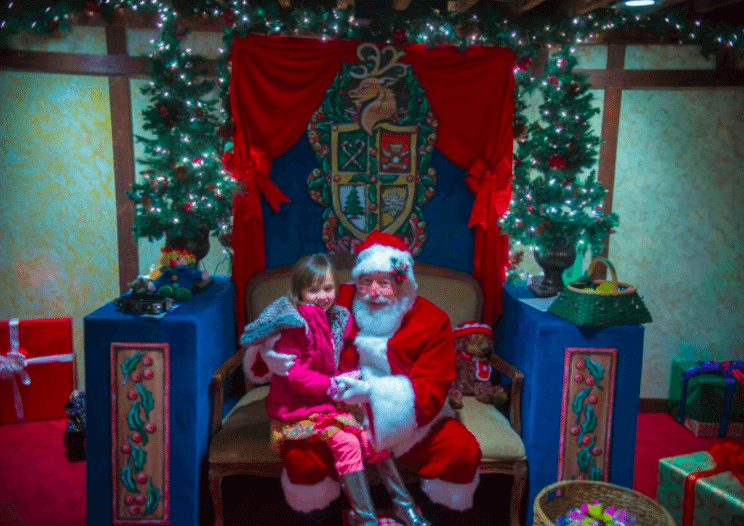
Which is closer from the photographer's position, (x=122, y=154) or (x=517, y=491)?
(x=517, y=491)

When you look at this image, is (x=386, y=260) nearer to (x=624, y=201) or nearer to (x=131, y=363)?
(x=131, y=363)

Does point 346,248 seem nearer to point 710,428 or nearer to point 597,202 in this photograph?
point 597,202

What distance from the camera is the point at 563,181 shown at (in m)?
3.24

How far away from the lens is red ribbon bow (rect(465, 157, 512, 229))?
348 cm

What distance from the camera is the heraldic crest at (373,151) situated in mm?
3445

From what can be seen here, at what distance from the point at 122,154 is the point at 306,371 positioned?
2486mm

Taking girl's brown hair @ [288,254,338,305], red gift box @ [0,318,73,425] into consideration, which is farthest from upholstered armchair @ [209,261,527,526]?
red gift box @ [0,318,73,425]

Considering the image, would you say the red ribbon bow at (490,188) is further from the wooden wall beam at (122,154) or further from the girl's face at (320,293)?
the wooden wall beam at (122,154)

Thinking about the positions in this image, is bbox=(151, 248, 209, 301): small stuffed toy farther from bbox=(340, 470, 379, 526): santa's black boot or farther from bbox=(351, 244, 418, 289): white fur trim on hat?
bbox=(340, 470, 379, 526): santa's black boot

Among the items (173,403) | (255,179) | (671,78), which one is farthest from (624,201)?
(173,403)

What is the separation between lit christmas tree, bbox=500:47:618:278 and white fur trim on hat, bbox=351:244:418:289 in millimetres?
790

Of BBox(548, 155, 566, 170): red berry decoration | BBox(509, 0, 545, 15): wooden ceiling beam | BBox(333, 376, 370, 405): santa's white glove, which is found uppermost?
BBox(509, 0, 545, 15): wooden ceiling beam

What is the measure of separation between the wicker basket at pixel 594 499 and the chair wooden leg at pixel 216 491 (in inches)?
53.6

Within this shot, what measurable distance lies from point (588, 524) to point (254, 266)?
7.08 ft
